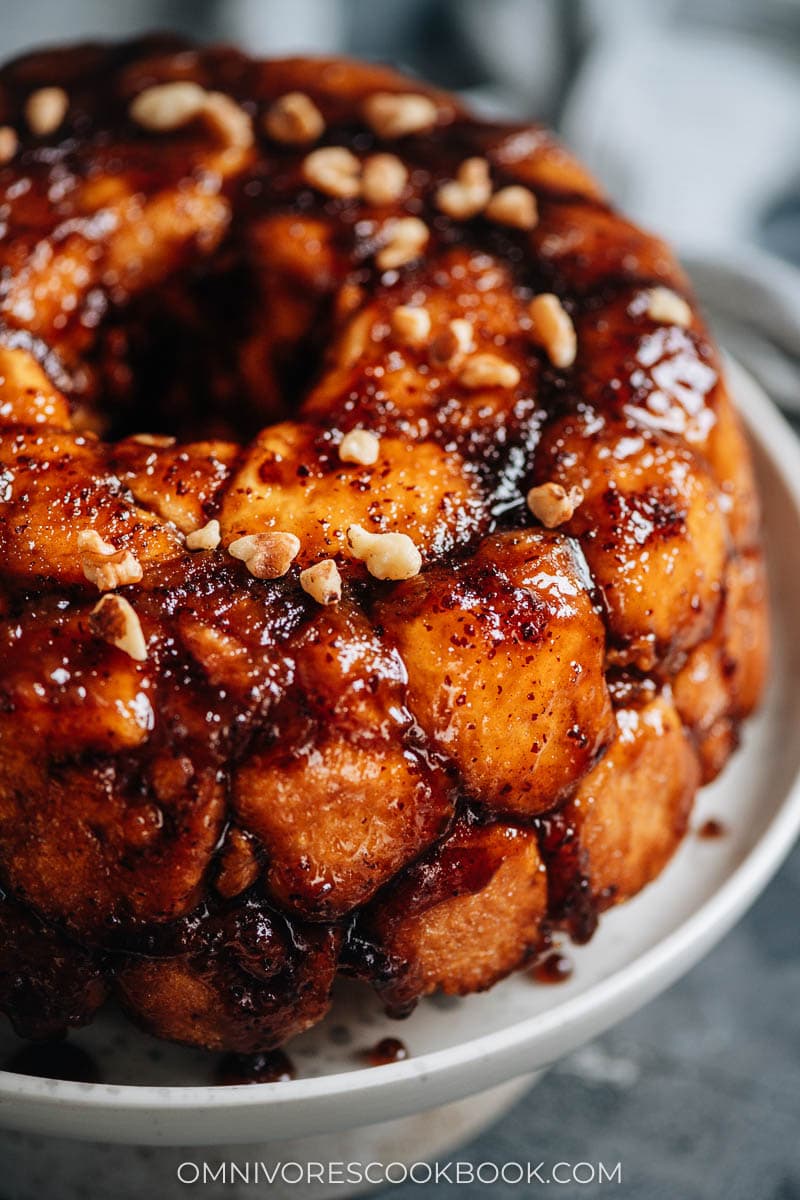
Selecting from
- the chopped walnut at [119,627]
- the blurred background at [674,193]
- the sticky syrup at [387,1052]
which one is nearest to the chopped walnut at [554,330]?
the chopped walnut at [119,627]

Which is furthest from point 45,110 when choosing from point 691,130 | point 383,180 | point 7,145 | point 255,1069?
point 691,130

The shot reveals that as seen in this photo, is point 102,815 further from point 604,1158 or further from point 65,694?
point 604,1158

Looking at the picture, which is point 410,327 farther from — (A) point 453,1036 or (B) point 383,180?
(A) point 453,1036

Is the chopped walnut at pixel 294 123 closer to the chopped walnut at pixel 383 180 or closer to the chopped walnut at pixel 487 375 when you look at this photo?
the chopped walnut at pixel 383 180

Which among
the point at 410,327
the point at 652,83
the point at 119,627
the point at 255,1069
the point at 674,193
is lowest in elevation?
the point at 255,1069

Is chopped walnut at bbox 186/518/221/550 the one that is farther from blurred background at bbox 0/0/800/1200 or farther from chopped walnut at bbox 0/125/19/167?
blurred background at bbox 0/0/800/1200

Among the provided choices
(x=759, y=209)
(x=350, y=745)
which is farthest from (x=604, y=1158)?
(x=759, y=209)

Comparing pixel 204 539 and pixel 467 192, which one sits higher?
pixel 467 192
